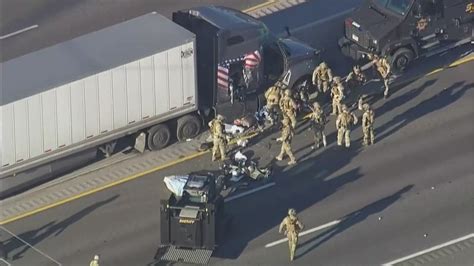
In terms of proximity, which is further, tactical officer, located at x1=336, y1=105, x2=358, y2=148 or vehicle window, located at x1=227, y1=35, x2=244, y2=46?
vehicle window, located at x1=227, y1=35, x2=244, y2=46

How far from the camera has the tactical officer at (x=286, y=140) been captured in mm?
37438

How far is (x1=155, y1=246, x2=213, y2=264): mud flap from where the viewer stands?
1340 inches

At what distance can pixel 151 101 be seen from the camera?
3756 centimetres

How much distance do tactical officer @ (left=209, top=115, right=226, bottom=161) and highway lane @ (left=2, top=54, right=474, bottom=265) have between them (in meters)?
0.52

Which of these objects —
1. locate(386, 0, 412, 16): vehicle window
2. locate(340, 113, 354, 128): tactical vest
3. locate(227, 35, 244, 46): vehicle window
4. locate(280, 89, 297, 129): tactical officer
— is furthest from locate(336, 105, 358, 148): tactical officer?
locate(386, 0, 412, 16): vehicle window

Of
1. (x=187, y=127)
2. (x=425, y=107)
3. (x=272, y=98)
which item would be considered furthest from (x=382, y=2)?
(x=187, y=127)

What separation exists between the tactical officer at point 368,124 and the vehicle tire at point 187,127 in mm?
4479

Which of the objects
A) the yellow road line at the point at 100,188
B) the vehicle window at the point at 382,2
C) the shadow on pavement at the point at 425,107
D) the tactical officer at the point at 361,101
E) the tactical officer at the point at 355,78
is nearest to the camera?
the yellow road line at the point at 100,188

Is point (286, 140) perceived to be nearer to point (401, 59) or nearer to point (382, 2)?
point (401, 59)

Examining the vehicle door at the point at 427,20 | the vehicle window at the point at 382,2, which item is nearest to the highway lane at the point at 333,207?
the vehicle door at the point at 427,20

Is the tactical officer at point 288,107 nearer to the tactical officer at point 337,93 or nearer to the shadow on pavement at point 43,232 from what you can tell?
the tactical officer at point 337,93

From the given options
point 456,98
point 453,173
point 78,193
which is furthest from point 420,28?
point 78,193

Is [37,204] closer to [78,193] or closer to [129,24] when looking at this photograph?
[78,193]

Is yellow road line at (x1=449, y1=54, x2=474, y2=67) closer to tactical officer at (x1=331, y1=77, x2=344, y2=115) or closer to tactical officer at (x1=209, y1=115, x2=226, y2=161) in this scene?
tactical officer at (x1=331, y1=77, x2=344, y2=115)
